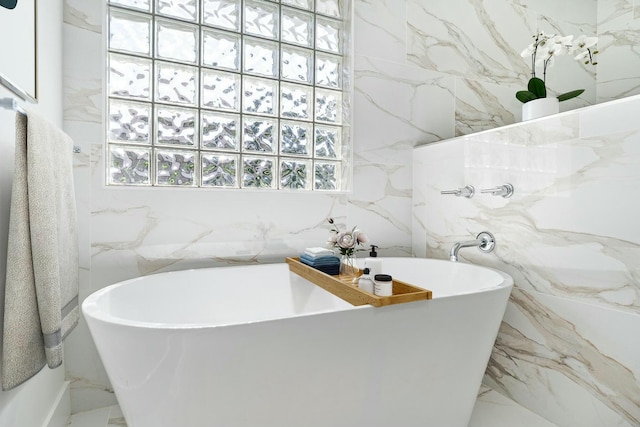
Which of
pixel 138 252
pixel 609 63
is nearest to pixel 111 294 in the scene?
pixel 138 252

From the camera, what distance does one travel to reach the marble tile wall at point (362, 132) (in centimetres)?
162

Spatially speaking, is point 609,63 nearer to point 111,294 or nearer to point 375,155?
point 375,155

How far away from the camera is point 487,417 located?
162 cm

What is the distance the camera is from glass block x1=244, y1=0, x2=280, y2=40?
6.59ft

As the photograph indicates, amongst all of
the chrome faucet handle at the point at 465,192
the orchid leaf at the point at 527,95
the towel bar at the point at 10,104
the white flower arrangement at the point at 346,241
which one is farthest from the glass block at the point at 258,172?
the orchid leaf at the point at 527,95

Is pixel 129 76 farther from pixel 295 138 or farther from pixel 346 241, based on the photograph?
pixel 346 241

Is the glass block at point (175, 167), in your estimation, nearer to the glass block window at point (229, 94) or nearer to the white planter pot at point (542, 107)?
the glass block window at point (229, 94)

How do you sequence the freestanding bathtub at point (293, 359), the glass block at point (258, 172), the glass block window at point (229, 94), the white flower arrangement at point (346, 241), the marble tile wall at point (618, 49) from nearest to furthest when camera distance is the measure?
1. the freestanding bathtub at point (293, 359)
2. the white flower arrangement at point (346, 241)
3. the glass block window at point (229, 94)
4. the glass block at point (258, 172)
5. the marble tile wall at point (618, 49)

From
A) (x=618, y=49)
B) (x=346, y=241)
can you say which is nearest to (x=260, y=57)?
(x=346, y=241)

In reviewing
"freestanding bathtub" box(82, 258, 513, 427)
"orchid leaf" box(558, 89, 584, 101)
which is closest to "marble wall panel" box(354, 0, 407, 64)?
"orchid leaf" box(558, 89, 584, 101)

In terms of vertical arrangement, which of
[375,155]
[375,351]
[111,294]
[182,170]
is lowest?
[375,351]

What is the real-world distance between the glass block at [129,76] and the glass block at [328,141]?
0.95 metres

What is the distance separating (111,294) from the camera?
4.23ft

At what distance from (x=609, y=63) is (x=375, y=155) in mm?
2018
